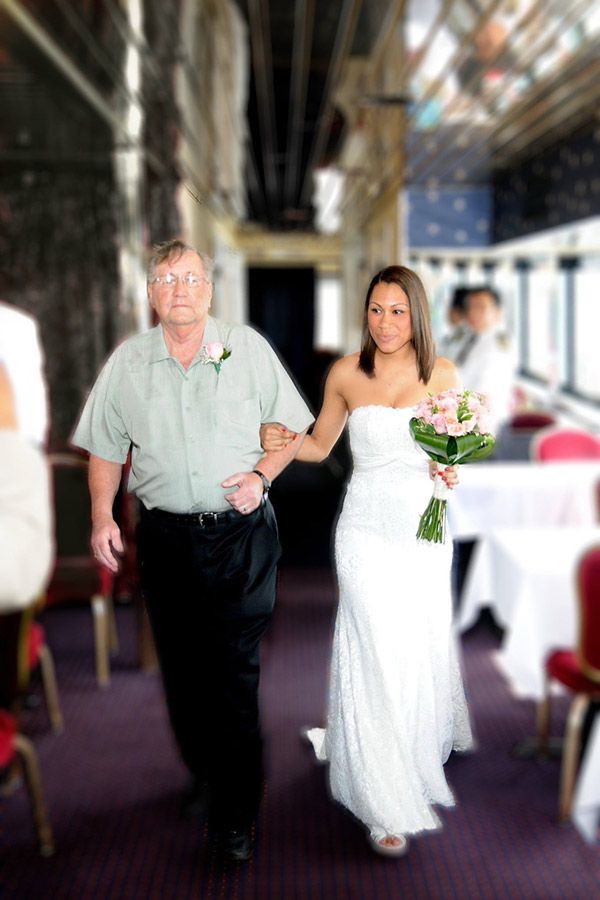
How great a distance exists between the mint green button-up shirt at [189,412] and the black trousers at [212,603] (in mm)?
32

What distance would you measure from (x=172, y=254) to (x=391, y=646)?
36 centimetres

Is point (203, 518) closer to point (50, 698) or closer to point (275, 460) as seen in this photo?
point (275, 460)

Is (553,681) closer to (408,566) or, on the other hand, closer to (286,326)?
(286,326)

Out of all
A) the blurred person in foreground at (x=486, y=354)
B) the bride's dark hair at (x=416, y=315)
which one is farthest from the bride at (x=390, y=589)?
the blurred person in foreground at (x=486, y=354)

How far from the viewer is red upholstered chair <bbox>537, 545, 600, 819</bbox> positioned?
5055 mm

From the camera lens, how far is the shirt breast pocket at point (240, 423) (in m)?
0.69

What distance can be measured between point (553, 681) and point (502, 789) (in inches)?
31.8

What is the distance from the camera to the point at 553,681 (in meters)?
6.25

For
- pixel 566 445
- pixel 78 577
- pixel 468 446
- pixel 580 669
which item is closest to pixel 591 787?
pixel 580 669

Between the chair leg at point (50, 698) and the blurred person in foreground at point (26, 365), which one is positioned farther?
the chair leg at point (50, 698)

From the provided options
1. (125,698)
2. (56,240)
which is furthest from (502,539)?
(56,240)

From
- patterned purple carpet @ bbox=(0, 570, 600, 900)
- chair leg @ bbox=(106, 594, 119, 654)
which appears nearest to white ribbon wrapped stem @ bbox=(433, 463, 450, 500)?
patterned purple carpet @ bbox=(0, 570, 600, 900)

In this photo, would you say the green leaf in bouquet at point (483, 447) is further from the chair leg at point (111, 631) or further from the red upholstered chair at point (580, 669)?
the chair leg at point (111, 631)

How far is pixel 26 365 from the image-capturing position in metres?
0.80
